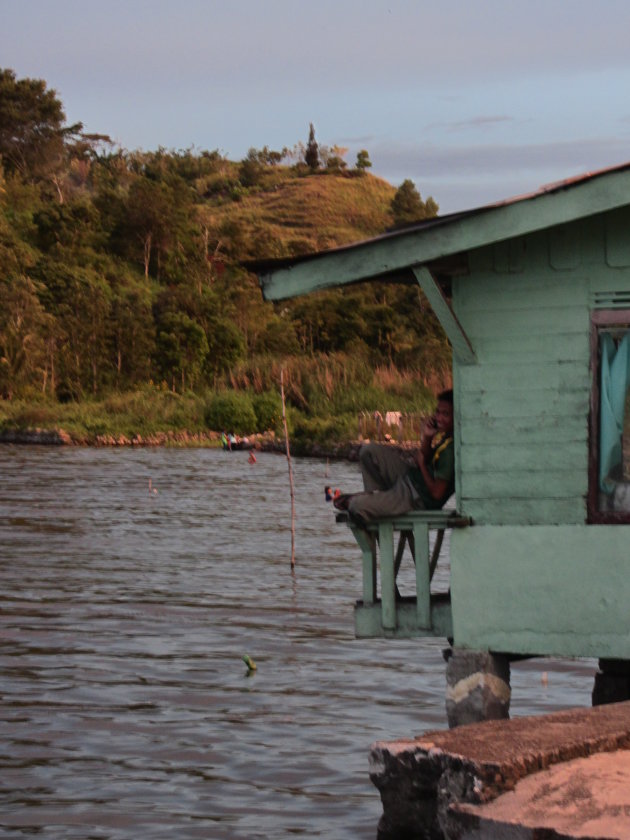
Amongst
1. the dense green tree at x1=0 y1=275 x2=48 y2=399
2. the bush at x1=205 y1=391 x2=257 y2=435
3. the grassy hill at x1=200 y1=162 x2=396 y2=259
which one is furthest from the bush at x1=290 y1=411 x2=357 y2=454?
the grassy hill at x1=200 y1=162 x2=396 y2=259

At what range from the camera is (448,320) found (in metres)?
8.88

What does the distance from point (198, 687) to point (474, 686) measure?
5845 mm

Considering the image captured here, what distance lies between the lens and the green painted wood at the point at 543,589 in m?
8.76

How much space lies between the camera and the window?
8.83 m

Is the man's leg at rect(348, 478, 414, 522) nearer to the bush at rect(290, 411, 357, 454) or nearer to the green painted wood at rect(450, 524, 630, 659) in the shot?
the green painted wood at rect(450, 524, 630, 659)

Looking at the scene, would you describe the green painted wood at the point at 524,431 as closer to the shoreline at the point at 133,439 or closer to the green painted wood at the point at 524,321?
the green painted wood at the point at 524,321

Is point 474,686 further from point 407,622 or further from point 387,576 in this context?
point 387,576

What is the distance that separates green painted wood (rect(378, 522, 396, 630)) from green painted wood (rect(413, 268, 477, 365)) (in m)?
1.17

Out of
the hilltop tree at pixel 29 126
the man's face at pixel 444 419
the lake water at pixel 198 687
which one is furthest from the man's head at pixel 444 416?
the hilltop tree at pixel 29 126

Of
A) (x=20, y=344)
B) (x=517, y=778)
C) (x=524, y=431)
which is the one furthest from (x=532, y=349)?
(x=20, y=344)

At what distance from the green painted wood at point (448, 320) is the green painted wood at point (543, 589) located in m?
1.07

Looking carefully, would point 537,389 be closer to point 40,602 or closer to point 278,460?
point 40,602

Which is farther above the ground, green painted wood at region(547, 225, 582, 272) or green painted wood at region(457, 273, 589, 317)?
green painted wood at region(547, 225, 582, 272)

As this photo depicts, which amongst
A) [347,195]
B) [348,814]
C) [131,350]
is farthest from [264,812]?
[347,195]
